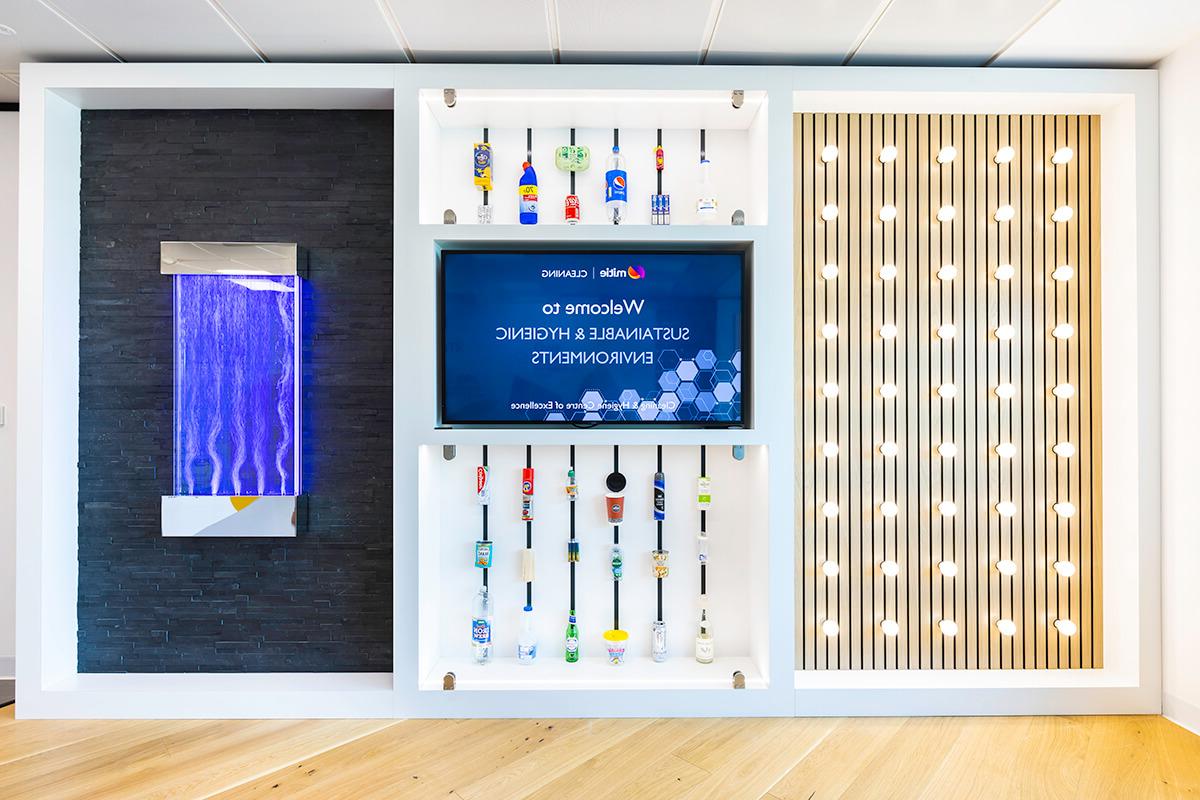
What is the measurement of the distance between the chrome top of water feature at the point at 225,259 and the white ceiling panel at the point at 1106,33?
2728 millimetres

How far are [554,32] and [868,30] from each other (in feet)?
3.44

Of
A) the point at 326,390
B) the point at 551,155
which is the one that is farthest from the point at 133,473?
the point at 551,155

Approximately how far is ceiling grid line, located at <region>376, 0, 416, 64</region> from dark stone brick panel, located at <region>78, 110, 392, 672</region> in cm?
31

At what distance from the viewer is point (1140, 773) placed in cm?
187

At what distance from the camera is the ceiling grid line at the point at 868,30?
188 cm

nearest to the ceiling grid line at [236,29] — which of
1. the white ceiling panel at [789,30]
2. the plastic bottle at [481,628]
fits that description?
the white ceiling panel at [789,30]

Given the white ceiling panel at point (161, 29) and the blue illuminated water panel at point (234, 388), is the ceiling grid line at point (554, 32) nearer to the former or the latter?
the white ceiling panel at point (161, 29)

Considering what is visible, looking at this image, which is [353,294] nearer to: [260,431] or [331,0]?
[260,431]

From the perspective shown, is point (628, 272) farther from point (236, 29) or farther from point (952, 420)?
point (236, 29)

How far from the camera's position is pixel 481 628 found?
229 centimetres

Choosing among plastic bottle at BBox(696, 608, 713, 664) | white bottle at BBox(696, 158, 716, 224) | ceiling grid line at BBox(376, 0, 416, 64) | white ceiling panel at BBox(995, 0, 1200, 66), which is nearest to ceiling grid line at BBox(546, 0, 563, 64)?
ceiling grid line at BBox(376, 0, 416, 64)

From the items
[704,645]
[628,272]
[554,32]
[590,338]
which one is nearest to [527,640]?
[704,645]

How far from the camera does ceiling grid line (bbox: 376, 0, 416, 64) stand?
189cm

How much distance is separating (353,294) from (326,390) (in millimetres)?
391
